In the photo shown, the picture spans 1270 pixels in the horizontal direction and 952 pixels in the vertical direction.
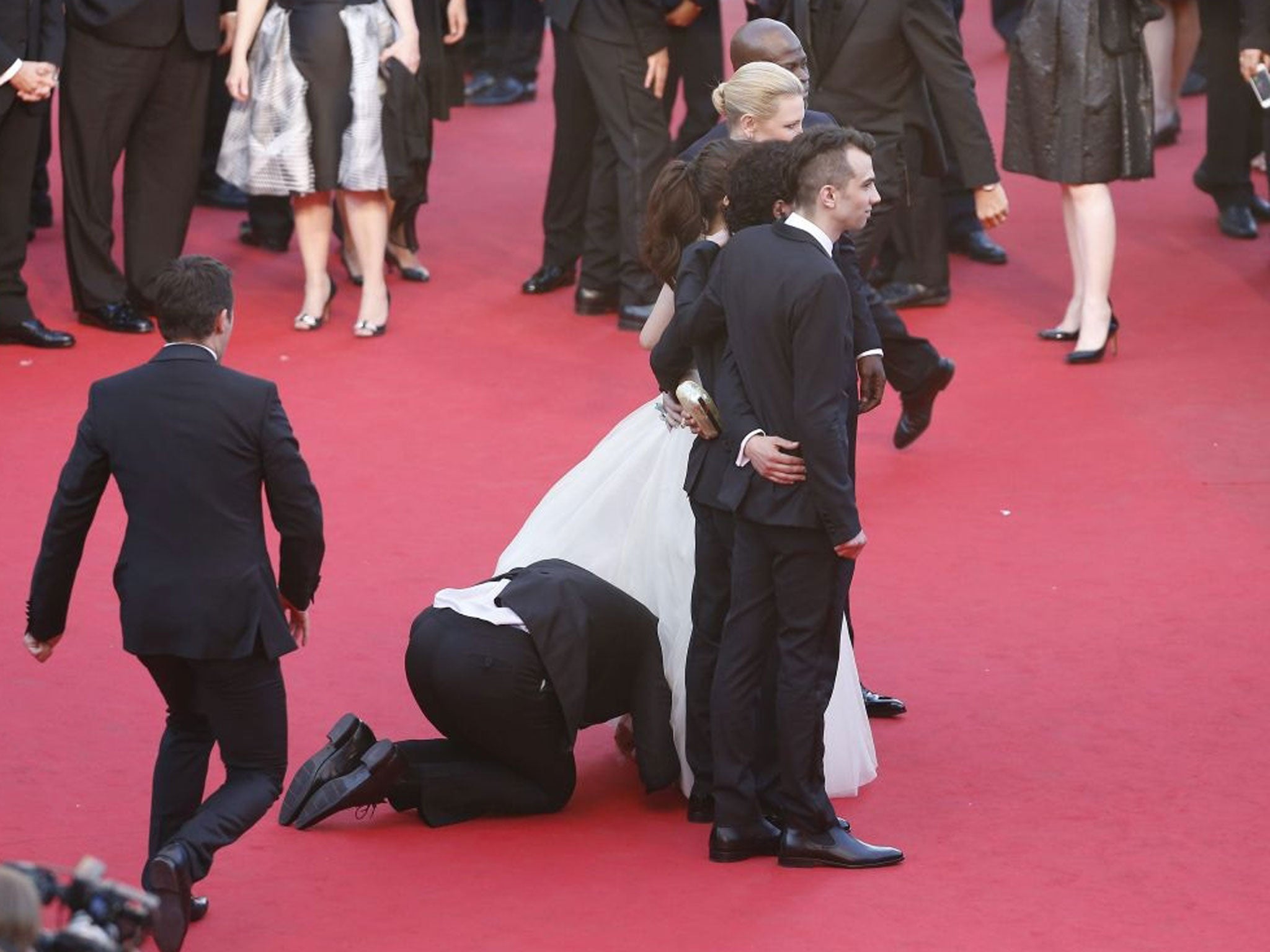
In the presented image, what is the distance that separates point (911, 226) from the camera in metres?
7.88

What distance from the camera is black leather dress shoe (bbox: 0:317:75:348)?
24.8ft

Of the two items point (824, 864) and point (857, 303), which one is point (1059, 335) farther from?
point (824, 864)

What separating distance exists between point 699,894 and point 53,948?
1765mm

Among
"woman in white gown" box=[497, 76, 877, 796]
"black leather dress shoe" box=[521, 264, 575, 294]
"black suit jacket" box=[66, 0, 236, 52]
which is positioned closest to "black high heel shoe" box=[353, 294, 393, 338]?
"black leather dress shoe" box=[521, 264, 575, 294]

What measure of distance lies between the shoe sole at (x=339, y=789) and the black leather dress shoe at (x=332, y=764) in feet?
0.06

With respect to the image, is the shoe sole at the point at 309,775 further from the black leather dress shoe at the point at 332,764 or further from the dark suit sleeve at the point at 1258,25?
the dark suit sleeve at the point at 1258,25

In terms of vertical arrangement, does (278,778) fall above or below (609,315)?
above

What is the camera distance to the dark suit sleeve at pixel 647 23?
770 centimetres

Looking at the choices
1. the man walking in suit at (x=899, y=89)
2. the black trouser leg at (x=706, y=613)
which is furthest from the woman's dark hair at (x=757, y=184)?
the man walking in suit at (x=899, y=89)

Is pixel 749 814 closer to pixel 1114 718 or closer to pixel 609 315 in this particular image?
pixel 1114 718

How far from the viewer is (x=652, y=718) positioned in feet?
14.3

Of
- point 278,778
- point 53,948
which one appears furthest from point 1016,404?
point 53,948

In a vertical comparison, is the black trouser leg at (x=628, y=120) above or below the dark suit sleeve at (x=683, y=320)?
below

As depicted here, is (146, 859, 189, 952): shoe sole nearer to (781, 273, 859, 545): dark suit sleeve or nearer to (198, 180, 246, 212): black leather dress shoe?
(781, 273, 859, 545): dark suit sleeve
